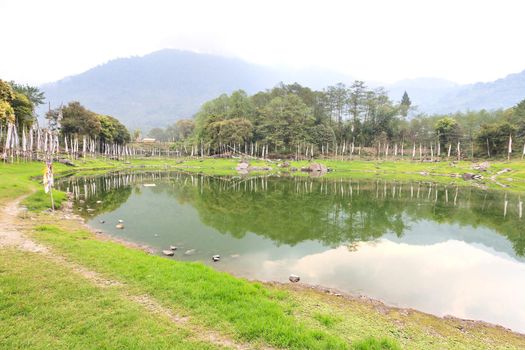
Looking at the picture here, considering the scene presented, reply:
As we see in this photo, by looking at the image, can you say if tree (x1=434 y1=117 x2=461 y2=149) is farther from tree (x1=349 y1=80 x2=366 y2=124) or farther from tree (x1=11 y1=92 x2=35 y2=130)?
tree (x1=11 y1=92 x2=35 y2=130)

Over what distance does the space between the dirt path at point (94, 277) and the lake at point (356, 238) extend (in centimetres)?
565

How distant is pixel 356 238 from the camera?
22672 mm

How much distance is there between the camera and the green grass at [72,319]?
24.1 ft

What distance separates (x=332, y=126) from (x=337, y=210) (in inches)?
3468

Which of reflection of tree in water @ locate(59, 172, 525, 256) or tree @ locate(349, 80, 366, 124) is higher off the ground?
tree @ locate(349, 80, 366, 124)

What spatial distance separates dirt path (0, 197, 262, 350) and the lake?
565 centimetres

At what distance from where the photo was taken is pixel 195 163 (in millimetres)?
96625

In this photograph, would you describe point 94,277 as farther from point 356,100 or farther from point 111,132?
point 356,100

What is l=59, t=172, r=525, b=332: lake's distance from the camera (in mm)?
14602

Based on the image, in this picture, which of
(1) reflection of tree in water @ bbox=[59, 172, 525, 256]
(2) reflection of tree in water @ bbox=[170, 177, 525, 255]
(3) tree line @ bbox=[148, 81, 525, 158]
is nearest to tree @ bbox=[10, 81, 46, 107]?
Answer: (3) tree line @ bbox=[148, 81, 525, 158]

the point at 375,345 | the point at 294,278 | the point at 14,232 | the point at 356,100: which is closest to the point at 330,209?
the point at 294,278

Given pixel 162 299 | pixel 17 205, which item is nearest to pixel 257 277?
pixel 162 299

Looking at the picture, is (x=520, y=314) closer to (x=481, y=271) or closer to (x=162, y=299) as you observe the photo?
(x=481, y=271)

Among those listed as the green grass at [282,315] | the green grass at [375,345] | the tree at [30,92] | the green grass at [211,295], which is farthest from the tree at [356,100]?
the green grass at [375,345]
